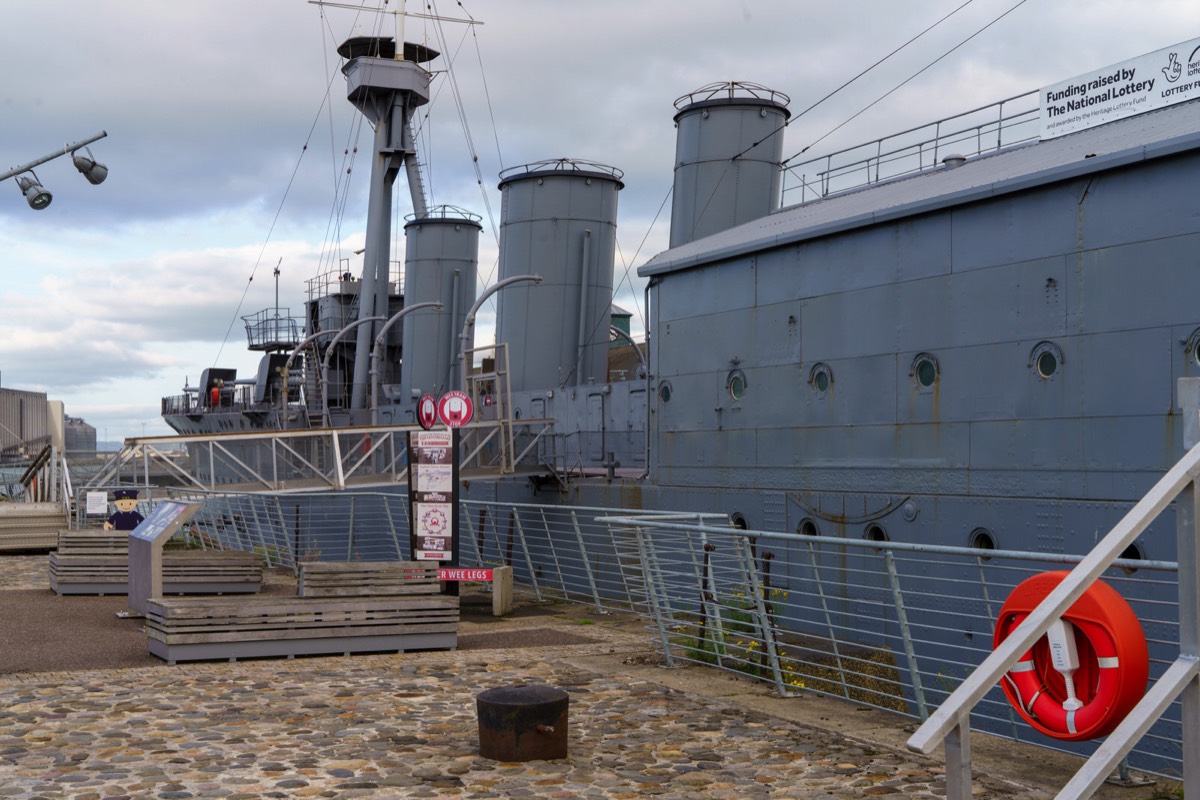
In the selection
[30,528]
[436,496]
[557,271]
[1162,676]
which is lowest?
[30,528]

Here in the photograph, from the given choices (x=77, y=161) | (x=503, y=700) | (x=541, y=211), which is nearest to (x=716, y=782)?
(x=503, y=700)

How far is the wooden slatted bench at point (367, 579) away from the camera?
11.2 metres

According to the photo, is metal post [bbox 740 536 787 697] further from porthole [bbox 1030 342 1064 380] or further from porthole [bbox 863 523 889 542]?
porthole [bbox 863 523 889 542]

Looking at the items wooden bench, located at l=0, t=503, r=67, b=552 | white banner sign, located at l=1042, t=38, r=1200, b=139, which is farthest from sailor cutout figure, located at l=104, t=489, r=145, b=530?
white banner sign, located at l=1042, t=38, r=1200, b=139

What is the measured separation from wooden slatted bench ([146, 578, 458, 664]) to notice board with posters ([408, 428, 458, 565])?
261 centimetres

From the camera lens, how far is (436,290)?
1651 inches

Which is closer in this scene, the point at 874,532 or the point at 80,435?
the point at 874,532

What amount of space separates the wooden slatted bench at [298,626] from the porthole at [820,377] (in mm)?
7285

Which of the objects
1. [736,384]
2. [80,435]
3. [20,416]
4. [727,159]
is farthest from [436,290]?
[80,435]

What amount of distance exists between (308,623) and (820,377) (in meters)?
8.65

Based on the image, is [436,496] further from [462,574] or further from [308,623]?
[308,623]

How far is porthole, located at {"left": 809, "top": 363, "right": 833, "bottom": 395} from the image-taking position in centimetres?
1655

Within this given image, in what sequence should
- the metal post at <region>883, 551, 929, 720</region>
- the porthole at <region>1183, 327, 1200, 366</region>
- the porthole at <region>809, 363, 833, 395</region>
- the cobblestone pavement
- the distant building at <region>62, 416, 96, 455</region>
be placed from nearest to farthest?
1. the cobblestone pavement
2. the metal post at <region>883, 551, 929, 720</region>
3. the porthole at <region>1183, 327, 1200, 366</region>
4. the porthole at <region>809, 363, 833, 395</region>
5. the distant building at <region>62, 416, 96, 455</region>

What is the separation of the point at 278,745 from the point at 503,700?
151cm
